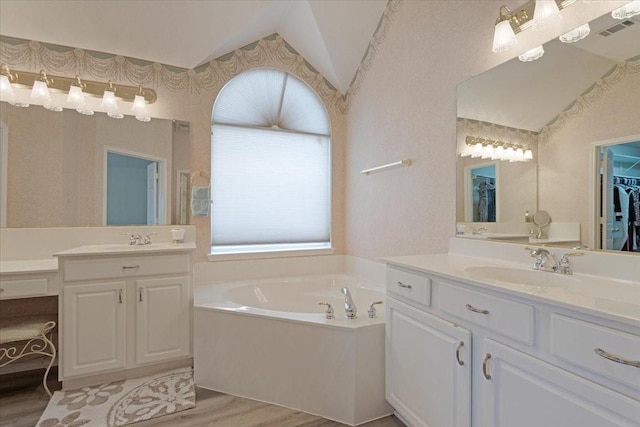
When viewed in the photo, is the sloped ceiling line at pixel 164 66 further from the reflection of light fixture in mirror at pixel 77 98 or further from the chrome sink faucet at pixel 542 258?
the chrome sink faucet at pixel 542 258

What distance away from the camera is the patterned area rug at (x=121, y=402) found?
1.76 metres

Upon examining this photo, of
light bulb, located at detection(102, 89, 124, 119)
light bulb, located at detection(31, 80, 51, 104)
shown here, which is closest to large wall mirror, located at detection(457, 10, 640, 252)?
light bulb, located at detection(102, 89, 124, 119)

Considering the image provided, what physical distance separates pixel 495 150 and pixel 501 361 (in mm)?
1129

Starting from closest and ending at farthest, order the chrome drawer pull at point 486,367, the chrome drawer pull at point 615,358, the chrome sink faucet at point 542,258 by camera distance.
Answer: the chrome drawer pull at point 615,358 → the chrome drawer pull at point 486,367 → the chrome sink faucet at point 542,258

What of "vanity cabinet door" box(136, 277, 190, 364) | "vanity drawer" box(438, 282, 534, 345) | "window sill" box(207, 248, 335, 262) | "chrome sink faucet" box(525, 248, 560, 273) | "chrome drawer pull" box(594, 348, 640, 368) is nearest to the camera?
"chrome drawer pull" box(594, 348, 640, 368)

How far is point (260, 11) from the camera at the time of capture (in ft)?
8.39

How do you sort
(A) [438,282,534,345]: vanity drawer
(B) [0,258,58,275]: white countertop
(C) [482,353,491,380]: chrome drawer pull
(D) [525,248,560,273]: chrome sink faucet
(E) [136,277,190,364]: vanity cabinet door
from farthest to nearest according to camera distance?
(E) [136,277,190,364]: vanity cabinet door → (B) [0,258,58,275]: white countertop → (D) [525,248,560,273]: chrome sink faucet → (C) [482,353,491,380]: chrome drawer pull → (A) [438,282,534,345]: vanity drawer

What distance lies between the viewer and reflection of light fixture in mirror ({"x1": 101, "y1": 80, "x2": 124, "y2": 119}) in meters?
2.49

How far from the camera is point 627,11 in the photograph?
124cm

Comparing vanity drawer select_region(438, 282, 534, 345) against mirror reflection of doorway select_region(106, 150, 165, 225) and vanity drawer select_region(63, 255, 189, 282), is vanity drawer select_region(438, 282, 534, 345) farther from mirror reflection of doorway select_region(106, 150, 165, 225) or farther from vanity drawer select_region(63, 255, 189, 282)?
mirror reflection of doorway select_region(106, 150, 165, 225)

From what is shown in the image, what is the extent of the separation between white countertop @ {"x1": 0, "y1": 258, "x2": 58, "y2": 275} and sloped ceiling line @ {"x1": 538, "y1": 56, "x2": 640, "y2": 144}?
111 inches

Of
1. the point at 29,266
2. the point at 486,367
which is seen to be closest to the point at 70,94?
the point at 29,266

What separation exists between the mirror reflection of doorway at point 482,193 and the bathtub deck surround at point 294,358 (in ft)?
2.67

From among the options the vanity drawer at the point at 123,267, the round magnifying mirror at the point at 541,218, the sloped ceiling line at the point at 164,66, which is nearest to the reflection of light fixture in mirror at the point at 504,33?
the round magnifying mirror at the point at 541,218
